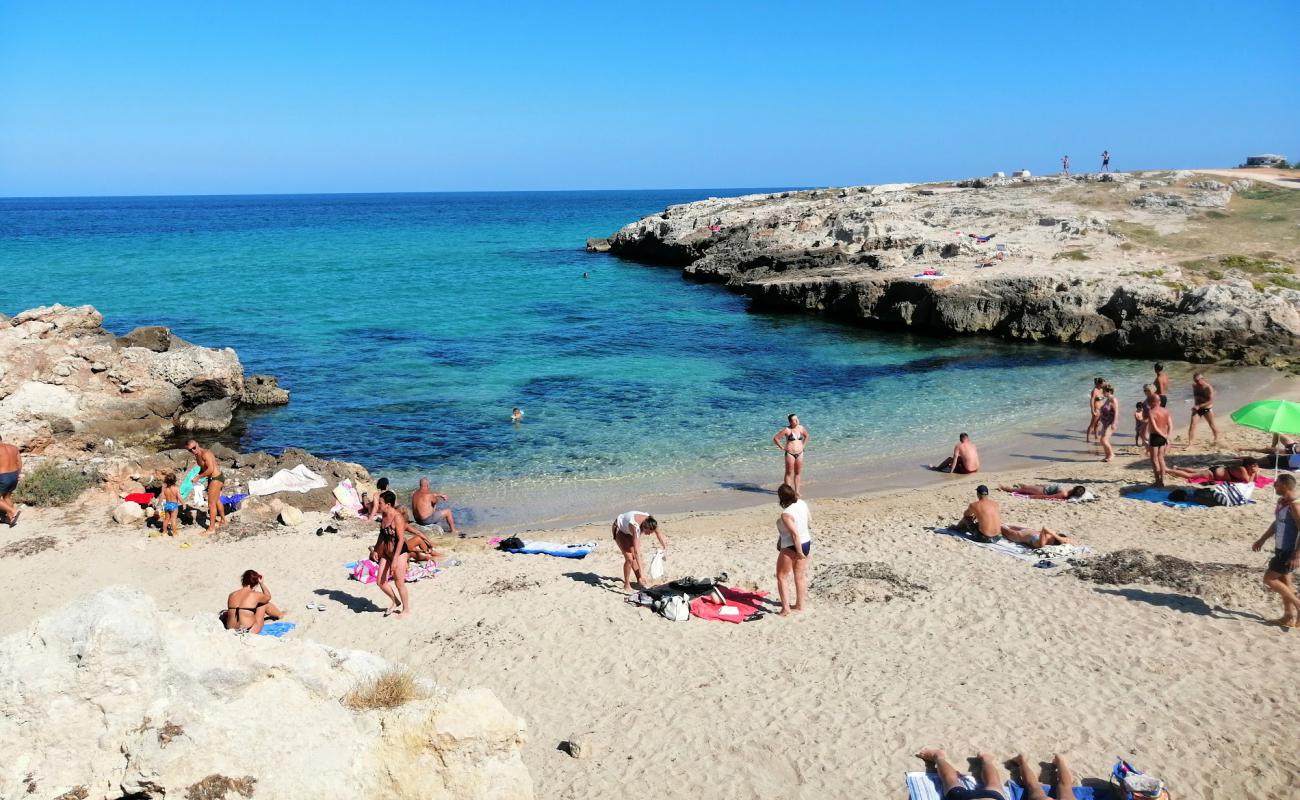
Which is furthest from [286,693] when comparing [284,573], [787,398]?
[787,398]

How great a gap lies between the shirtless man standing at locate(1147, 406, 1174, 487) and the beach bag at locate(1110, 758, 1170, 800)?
908cm

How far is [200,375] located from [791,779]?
21.1m

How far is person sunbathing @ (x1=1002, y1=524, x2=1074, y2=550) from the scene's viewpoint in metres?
12.2

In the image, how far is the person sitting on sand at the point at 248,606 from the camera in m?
10.1

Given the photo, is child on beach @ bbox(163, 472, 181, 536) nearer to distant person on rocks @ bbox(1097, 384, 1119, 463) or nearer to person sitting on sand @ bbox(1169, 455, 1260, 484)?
person sitting on sand @ bbox(1169, 455, 1260, 484)

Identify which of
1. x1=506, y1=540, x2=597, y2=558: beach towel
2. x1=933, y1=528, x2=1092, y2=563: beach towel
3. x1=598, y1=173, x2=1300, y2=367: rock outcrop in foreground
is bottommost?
x1=506, y1=540, x2=597, y2=558: beach towel

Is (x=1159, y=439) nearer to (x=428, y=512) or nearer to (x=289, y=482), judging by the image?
(x=428, y=512)

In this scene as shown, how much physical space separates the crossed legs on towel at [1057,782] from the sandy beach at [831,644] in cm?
32

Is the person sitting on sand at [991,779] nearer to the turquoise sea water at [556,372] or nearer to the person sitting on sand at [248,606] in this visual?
the person sitting on sand at [248,606]

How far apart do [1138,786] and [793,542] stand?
4.20 metres

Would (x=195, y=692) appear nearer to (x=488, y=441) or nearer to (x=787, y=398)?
(x=488, y=441)

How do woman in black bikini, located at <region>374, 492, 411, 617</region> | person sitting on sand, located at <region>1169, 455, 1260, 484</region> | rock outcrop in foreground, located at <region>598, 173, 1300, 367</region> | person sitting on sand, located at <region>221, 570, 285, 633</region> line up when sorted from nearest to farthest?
person sitting on sand, located at <region>221, 570, 285, 633</region>
woman in black bikini, located at <region>374, 492, 411, 617</region>
person sitting on sand, located at <region>1169, 455, 1260, 484</region>
rock outcrop in foreground, located at <region>598, 173, 1300, 367</region>

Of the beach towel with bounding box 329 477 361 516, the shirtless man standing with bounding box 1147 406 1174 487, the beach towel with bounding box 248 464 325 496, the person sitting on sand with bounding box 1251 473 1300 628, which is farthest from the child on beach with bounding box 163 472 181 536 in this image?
the shirtless man standing with bounding box 1147 406 1174 487

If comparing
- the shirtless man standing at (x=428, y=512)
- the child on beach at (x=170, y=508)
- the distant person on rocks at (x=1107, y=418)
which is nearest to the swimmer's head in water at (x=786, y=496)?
the shirtless man standing at (x=428, y=512)
